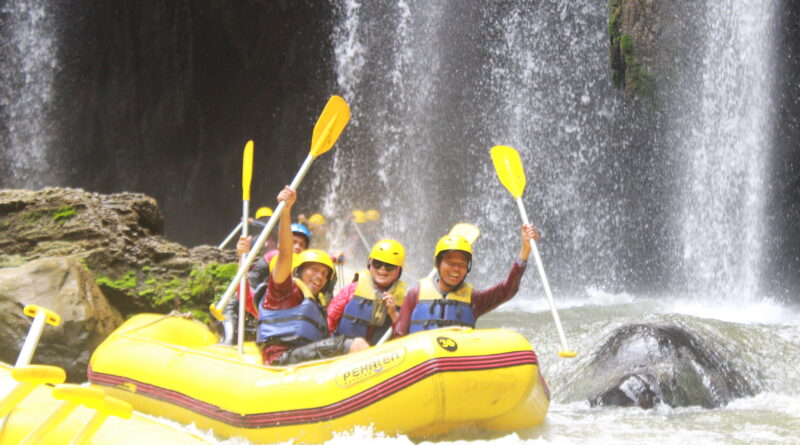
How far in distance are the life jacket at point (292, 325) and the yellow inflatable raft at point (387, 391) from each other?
0.37 metres

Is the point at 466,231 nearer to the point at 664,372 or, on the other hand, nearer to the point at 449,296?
the point at 449,296

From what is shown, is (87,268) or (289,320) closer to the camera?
(289,320)

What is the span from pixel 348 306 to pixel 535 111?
1050cm

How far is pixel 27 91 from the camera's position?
1684 centimetres

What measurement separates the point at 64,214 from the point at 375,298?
4.25 m

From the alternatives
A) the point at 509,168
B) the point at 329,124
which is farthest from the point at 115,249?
the point at 509,168

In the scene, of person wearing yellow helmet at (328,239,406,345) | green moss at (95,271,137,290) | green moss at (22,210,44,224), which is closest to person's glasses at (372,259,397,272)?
person wearing yellow helmet at (328,239,406,345)

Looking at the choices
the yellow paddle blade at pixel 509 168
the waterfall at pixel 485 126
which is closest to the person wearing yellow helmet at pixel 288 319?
the yellow paddle blade at pixel 509 168

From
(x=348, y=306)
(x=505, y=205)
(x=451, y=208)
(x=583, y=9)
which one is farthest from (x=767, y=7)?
(x=348, y=306)

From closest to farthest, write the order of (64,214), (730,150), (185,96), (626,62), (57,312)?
(57,312)
(64,214)
(730,150)
(626,62)
(185,96)

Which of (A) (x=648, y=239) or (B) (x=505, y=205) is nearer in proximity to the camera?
(A) (x=648, y=239)

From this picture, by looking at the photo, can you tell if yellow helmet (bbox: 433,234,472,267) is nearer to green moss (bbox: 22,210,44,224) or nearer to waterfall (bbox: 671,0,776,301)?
green moss (bbox: 22,210,44,224)

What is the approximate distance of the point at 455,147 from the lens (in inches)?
601

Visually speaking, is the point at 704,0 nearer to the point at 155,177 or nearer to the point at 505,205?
the point at 505,205
